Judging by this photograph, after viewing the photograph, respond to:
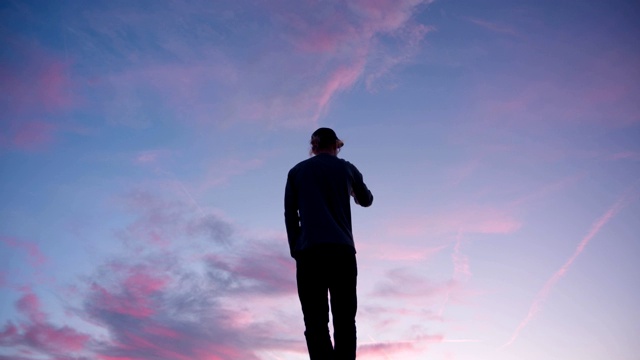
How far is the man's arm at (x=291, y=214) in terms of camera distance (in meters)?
4.21

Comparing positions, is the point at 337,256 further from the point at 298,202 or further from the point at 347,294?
the point at 298,202

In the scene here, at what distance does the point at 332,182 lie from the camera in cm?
427

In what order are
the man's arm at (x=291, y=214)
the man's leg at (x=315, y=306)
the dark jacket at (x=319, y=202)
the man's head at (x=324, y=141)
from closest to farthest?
the man's leg at (x=315, y=306), the dark jacket at (x=319, y=202), the man's arm at (x=291, y=214), the man's head at (x=324, y=141)

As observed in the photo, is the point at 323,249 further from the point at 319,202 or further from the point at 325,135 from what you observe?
the point at 325,135

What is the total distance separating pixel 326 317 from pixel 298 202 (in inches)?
40.1

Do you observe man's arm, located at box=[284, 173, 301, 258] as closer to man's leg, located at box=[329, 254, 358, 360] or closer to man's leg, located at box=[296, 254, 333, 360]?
man's leg, located at box=[296, 254, 333, 360]

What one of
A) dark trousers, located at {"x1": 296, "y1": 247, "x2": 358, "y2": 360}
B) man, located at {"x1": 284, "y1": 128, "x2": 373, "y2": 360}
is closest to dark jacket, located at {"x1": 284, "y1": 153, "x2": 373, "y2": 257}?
man, located at {"x1": 284, "y1": 128, "x2": 373, "y2": 360}

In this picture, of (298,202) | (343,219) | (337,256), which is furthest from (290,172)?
(337,256)

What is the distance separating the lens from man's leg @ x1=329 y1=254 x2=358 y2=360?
3855mm

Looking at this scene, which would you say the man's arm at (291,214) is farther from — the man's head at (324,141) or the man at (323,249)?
the man's head at (324,141)

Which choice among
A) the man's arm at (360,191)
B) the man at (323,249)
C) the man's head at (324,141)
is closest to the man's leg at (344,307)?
the man at (323,249)

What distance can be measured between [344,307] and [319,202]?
891mm

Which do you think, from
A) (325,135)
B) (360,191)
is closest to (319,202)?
(360,191)

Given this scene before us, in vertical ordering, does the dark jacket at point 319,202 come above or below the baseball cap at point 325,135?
below
